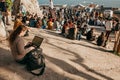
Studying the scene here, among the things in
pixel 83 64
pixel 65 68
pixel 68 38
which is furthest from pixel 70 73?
pixel 68 38

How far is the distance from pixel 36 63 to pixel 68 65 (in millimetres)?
2456

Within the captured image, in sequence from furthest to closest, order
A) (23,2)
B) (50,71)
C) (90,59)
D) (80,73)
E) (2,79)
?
(23,2) < (90,59) < (80,73) < (50,71) < (2,79)

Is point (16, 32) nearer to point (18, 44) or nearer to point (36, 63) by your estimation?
point (18, 44)

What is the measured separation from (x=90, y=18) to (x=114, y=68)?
2018 cm

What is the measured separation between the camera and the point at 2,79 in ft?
30.6

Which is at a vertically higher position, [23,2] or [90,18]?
[23,2]

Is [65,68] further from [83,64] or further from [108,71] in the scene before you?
[108,71]

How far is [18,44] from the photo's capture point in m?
9.52

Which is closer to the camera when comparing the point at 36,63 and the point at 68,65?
the point at 36,63

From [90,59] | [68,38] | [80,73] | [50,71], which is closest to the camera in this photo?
[50,71]

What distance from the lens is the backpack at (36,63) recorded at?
9570 mm

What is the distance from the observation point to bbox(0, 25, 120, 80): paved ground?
1001 centimetres

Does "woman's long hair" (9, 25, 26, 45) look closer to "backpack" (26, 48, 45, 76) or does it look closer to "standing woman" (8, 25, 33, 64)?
"standing woman" (8, 25, 33, 64)

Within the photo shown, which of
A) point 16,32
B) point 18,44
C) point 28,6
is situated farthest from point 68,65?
point 28,6
